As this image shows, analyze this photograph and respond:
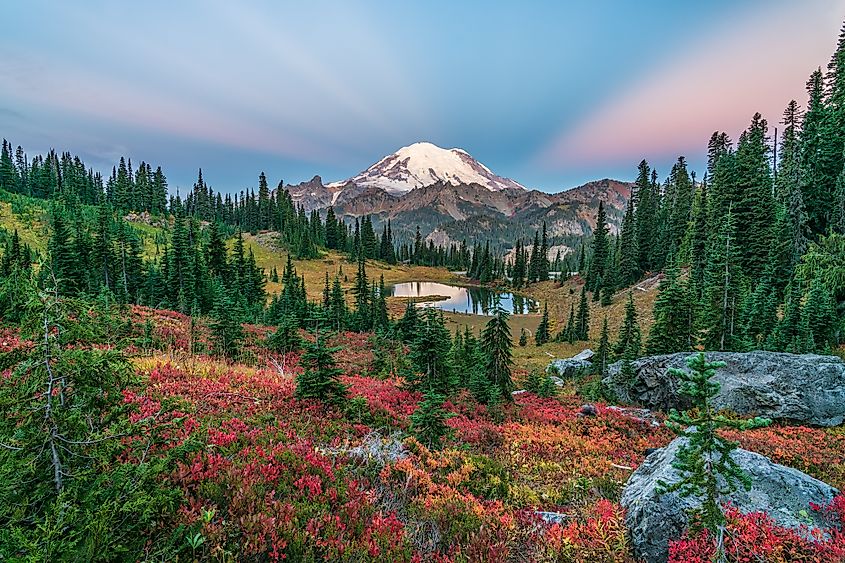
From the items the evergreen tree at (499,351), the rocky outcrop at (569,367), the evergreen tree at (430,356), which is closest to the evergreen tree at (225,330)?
the evergreen tree at (430,356)

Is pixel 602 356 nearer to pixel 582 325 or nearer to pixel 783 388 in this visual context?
pixel 783 388

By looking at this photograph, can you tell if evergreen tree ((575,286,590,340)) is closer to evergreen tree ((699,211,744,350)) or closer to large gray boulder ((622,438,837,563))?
A: evergreen tree ((699,211,744,350))

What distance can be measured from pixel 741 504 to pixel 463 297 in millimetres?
105654

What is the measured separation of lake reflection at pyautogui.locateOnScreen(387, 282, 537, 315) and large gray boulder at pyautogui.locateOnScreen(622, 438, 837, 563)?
69.4 meters

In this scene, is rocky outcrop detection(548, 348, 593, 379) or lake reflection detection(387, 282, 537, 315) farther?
lake reflection detection(387, 282, 537, 315)

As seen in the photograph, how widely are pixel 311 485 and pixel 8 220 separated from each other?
Answer: 107978 millimetres

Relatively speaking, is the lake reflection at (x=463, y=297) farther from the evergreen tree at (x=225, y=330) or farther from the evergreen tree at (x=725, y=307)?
the evergreen tree at (x=225, y=330)

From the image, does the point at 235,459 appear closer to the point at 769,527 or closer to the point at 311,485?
the point at 311,485

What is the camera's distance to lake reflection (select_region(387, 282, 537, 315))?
89.7 meters

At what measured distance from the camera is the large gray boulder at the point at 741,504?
19.7 ft

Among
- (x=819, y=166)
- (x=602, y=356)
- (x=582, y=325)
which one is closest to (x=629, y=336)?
(x=602, y=356)

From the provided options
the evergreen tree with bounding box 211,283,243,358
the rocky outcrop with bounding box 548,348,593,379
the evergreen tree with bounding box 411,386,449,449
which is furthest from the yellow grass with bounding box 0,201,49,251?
the evergreen tree with bounding box 411,386,449,449

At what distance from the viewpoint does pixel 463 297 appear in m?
112

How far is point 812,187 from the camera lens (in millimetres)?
38531
